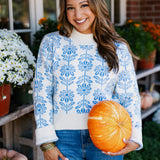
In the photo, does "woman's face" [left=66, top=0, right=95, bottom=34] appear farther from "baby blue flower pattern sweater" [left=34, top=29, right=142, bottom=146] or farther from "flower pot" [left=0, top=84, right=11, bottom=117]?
"flower pot" [left=0, top=84, right=11, bottom=117]

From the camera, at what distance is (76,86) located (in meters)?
1.56

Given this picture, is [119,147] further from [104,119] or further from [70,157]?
[70,157]

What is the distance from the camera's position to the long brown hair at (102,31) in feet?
5.20

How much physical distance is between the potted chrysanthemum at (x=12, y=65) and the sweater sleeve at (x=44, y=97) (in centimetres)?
35

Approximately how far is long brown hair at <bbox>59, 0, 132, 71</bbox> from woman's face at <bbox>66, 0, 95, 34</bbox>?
0.03 m

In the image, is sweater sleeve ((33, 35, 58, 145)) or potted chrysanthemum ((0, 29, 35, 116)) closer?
sweater sleeve ((33, 35, 58, 145))

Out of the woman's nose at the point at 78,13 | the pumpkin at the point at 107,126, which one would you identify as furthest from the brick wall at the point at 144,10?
the pumpkin at the point at 107,126

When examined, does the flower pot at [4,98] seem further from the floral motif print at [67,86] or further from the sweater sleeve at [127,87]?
the sweater sleeve at [127,87]

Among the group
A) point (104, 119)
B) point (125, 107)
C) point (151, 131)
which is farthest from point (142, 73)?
point (104, 119)

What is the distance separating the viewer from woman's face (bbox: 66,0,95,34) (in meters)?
1.54

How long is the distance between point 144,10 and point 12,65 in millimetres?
3009

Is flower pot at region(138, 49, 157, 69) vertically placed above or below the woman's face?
below

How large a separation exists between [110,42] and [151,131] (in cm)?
241

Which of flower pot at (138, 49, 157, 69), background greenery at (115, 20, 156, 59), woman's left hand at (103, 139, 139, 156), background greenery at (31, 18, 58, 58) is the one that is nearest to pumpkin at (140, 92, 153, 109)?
flower pot at (138, 49, 157, 69)
